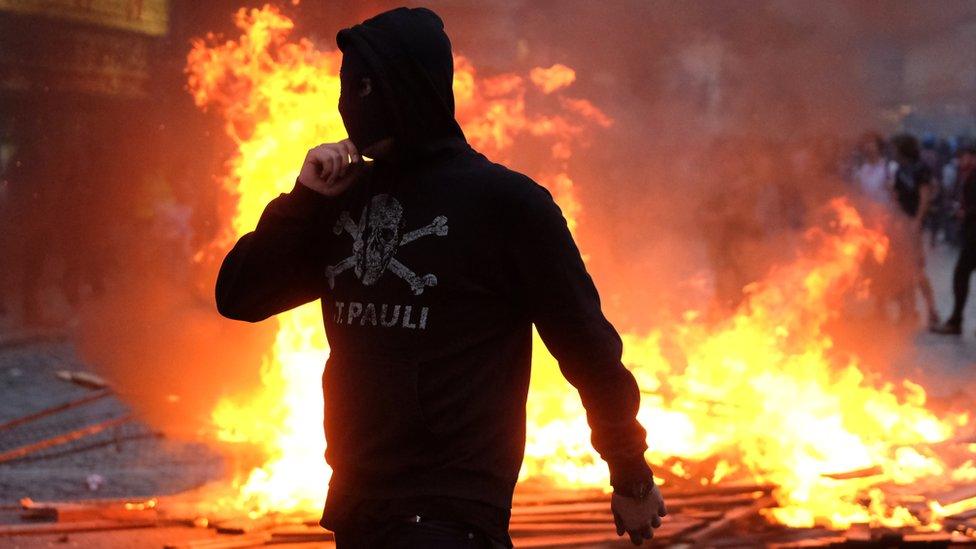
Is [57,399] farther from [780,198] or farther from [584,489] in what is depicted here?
[780,198]

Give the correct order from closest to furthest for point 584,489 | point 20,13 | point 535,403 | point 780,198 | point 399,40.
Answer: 1. point 399,40
2. point 584,489
3. point 535,403
4. point 780,198
5. point 20,13

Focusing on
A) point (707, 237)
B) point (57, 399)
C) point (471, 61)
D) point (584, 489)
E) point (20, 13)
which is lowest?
point (584, 489)

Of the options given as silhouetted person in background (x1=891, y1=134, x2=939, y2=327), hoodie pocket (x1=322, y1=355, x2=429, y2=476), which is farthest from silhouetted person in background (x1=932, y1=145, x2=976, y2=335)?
hoodie pocket (x1=322, y1=355, x2=429, y2=476)

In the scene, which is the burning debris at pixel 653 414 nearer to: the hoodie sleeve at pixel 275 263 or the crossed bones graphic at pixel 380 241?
the hoodie sleeve at pixel 275 263

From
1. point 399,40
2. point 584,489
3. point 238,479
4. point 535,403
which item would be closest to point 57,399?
point 238,479

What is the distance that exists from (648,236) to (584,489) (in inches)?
239

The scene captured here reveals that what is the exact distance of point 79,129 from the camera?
10.7m

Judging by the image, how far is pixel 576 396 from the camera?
658 cm

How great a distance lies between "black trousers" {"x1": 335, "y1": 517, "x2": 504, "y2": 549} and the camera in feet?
6.78

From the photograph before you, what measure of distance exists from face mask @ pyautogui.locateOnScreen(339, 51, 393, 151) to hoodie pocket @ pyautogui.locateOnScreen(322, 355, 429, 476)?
455 millimetres

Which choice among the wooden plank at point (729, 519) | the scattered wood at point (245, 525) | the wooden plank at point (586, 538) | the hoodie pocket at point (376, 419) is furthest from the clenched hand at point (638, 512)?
the scattered wood at point (245, 525)

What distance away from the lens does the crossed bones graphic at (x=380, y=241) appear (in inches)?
84.6

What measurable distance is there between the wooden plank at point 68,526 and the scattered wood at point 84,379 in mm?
3332

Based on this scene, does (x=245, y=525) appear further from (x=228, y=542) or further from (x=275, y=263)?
(x=275, y=263)
